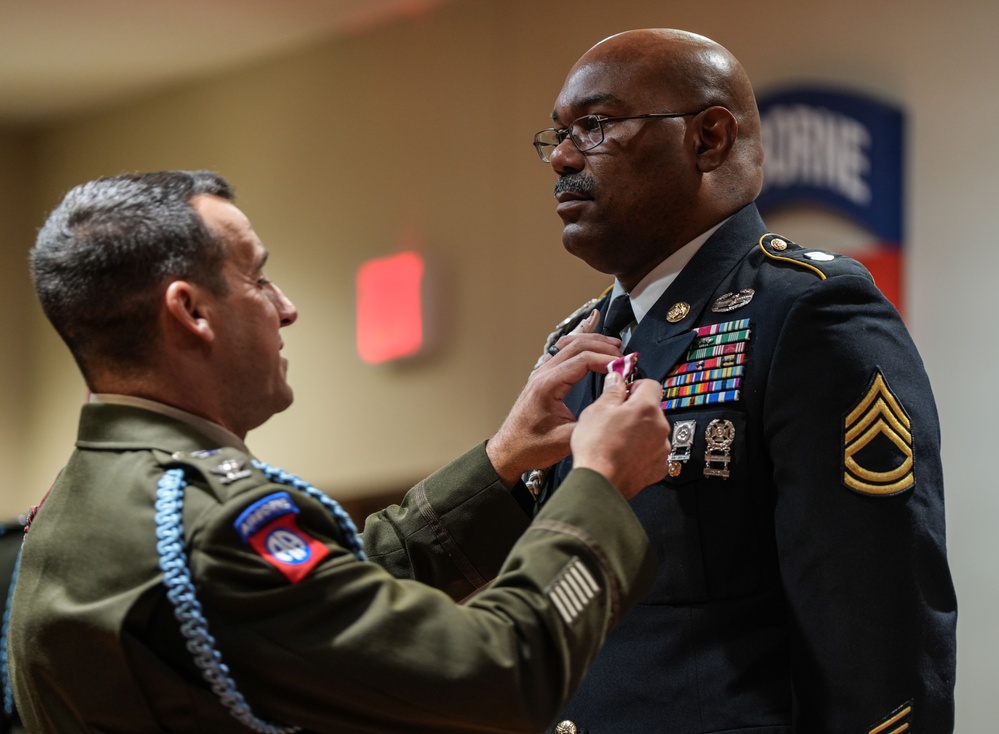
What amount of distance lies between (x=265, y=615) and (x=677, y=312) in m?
0.82

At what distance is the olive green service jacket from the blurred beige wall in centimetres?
221

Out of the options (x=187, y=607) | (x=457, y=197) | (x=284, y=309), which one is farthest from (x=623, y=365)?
(x=457, y=197)

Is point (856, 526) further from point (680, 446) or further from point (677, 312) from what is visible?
point (677, 312)

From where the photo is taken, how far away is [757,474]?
63.7 inches

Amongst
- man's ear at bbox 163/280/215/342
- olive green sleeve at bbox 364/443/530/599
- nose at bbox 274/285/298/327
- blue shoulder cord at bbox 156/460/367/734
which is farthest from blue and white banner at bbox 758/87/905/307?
blue shoulder cord at bbox 156/460/367/734

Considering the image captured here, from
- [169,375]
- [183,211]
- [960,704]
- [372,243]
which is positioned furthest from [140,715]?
[372,243]

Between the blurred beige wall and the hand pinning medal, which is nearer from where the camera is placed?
the hand pinning medal

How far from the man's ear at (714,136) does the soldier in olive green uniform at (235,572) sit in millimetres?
507

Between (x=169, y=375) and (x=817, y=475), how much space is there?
784mm

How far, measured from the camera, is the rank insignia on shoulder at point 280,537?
1.18m

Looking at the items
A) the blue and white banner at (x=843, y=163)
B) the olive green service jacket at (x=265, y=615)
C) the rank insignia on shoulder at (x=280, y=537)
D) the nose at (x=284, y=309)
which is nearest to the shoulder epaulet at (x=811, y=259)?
the olive green service jacket at (x=265, y=615)

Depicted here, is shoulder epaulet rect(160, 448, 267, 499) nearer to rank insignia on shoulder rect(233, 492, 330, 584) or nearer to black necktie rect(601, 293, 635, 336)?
rank insignia on shoulder rect(233, 492, 330, 584)

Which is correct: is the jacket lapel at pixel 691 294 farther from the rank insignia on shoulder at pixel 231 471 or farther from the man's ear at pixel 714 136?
the rank insignia on shoulder at pixel 231 471

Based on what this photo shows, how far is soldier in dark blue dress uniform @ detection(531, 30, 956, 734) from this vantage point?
4.98 feet
